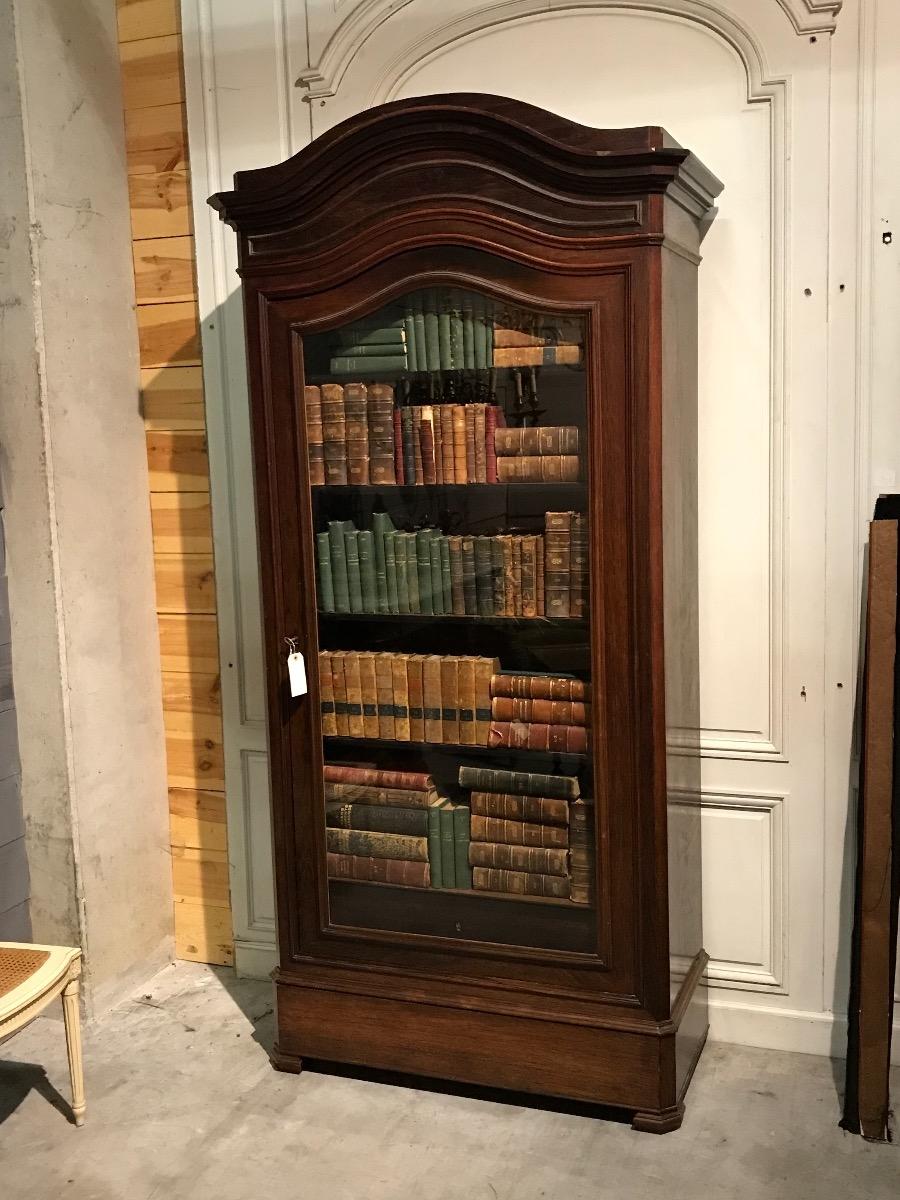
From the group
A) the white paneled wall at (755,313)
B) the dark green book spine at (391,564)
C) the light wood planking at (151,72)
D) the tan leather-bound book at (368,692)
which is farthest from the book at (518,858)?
the light wood planking at (151,72)

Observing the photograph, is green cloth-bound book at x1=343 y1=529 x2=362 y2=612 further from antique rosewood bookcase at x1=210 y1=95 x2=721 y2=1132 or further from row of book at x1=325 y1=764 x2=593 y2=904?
row of book at x1=325 y1=764 x2=593 y2=904

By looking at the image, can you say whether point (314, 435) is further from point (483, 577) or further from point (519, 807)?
point (519, 807)

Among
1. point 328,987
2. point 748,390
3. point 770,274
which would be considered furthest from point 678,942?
point 770,274

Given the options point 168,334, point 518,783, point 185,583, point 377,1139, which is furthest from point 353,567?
point 377,1139

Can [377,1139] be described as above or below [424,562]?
below

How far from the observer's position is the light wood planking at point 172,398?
322 cm

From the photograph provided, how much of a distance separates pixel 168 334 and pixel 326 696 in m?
1.16

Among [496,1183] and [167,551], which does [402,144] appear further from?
[496,1183]

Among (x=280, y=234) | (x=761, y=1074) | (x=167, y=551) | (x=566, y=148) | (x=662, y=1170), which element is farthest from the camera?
(x=167, y=551)

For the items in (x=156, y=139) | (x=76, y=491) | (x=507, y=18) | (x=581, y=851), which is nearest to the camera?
(x=581, y=851)

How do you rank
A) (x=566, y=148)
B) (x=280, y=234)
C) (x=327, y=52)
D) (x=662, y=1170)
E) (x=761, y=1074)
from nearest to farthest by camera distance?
1. (x=566, y=148)
2. (x=662, y=1170)
3. (x=280, y=234)
4. (x=761, y=1074)
5. (x=327, y=52)

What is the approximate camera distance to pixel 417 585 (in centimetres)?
264

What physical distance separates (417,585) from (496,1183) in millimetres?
1215

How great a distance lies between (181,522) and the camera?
3301mm
